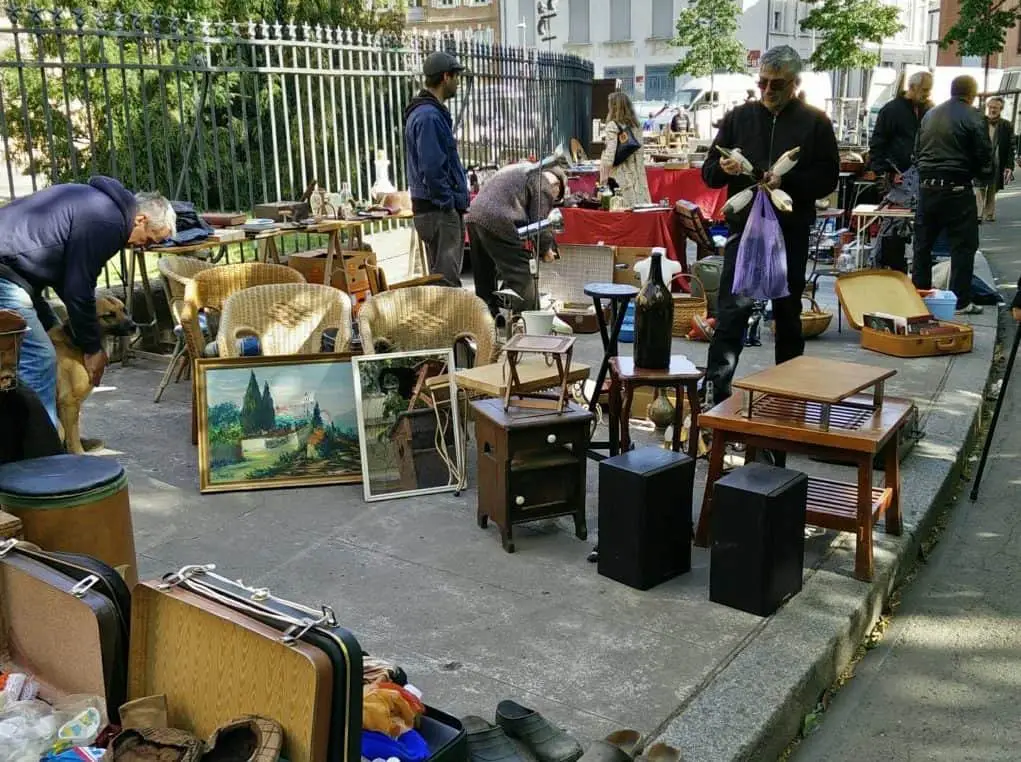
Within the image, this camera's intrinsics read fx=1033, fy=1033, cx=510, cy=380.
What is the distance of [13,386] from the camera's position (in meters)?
3.76

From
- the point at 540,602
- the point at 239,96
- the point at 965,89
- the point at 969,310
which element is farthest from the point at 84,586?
the point at 239,96

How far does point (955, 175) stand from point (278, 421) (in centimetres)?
646

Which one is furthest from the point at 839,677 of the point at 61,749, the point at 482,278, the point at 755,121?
the point at 482,278

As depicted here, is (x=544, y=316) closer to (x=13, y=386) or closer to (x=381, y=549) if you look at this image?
(x=381, y=549)

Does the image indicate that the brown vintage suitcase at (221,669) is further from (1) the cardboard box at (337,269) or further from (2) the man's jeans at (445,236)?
(1) the cardboard box at (337,269)

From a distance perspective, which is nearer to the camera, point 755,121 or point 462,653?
point 462,653

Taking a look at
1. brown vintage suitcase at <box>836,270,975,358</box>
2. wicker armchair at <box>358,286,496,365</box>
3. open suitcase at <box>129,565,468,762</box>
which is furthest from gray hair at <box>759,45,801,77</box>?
open suitcase at <box>129,565,468,762</box>

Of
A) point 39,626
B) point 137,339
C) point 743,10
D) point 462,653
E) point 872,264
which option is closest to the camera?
point 39,626

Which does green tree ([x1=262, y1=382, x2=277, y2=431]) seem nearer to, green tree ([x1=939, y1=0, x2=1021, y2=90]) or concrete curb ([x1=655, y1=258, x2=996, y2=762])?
concrete curb ([x1=655, y1=258, x2=996, y2=762])

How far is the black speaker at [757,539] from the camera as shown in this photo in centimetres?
384

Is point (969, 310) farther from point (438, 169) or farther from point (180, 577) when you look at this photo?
point (180, 577)

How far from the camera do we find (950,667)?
152 inches

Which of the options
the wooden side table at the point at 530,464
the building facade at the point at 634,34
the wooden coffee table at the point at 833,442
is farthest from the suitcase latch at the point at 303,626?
the building facade at the point at 634,34

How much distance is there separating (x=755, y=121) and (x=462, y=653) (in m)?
3.39
